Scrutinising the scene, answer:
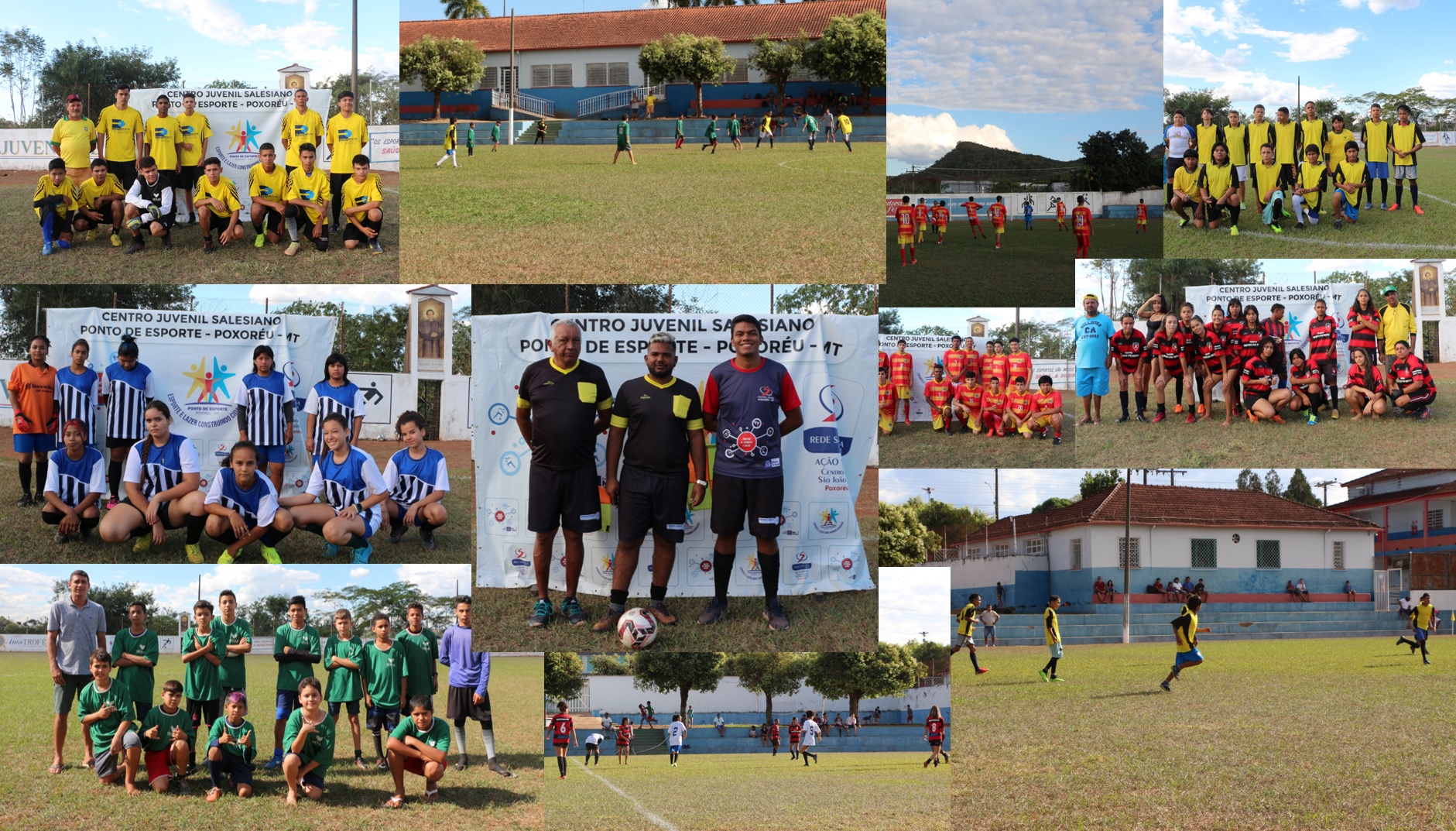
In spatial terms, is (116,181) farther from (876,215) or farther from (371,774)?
(876,215)

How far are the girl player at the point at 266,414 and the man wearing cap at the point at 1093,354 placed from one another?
8235mm

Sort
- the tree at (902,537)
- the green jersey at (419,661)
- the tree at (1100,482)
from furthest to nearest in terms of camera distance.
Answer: the tree at (1100,482) → the tree at (902,537) → the green jersey at (419,661)

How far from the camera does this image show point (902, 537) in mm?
12469

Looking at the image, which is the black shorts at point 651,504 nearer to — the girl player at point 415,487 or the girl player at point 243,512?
the girl player at point 415,487

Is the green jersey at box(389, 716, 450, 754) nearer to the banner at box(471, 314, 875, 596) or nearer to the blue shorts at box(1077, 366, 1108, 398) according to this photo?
the banner at box(471, 314, 875, 596)

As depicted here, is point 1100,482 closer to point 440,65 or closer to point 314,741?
point 314,741

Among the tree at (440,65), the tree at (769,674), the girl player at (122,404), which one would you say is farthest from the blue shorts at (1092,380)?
the tree at (440,65)

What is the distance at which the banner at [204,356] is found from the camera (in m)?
9.73

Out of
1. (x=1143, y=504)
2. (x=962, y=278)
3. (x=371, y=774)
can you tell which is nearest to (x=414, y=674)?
(x=371, y=774)

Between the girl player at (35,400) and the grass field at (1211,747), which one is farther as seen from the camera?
the girl player at (35,400)

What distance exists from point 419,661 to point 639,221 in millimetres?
6693

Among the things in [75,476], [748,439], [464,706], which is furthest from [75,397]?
[748,439]

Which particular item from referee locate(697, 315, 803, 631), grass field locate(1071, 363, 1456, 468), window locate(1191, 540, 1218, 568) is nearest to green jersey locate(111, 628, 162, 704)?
referee locate(697, 315, 803, 631)

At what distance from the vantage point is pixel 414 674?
28.5 feet
